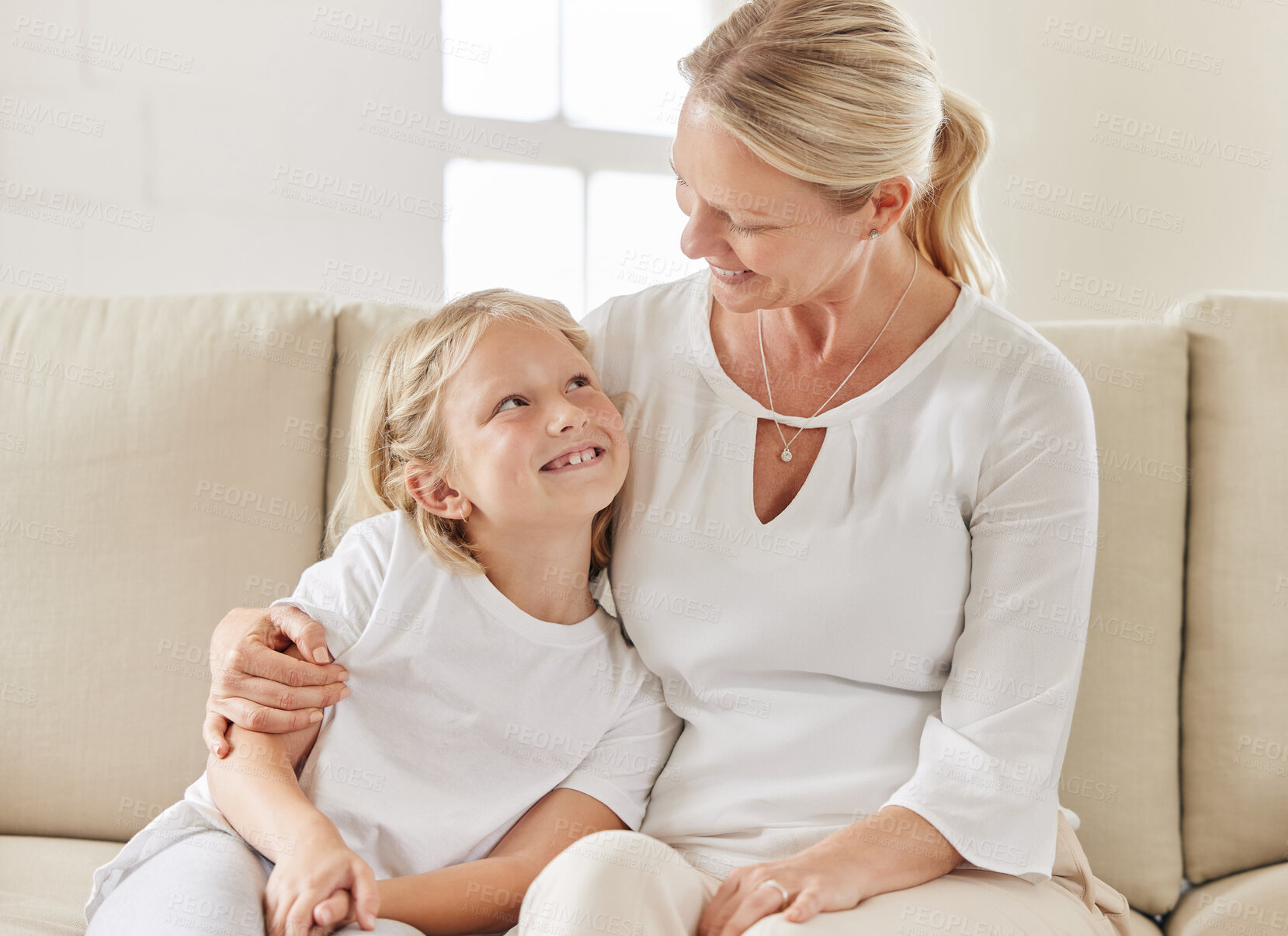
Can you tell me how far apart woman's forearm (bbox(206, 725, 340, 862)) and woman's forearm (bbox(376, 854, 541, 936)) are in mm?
88

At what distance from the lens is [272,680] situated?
1.04 meters

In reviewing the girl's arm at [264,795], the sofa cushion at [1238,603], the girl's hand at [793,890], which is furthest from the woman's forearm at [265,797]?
the sofa cushion at [1238,603]

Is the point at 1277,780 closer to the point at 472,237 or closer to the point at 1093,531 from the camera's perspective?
the point at 1093,531

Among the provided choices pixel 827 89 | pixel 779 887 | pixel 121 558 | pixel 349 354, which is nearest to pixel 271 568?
pixel 121 558

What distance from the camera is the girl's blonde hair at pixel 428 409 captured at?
1175 mm

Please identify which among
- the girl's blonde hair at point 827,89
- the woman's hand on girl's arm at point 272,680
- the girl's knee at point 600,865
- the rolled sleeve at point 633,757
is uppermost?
the girl's blonde hair at point 827,89

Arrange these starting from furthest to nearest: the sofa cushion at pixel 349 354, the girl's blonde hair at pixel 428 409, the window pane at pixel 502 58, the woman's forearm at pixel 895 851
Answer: the window pane at pixel 502 58 → the sofa cushion at pixel 349 354 → the girl's blonde hair at pixel 428 409 → the woman's forearm at pixel 895 851

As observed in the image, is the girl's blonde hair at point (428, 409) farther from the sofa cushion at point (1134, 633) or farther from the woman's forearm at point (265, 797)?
the sofa cushion at point (1134, 633)

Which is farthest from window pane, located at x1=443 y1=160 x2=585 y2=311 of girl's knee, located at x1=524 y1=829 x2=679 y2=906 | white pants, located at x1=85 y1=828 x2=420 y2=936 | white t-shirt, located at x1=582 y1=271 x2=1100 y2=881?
girl's knee, located at x1=524 y1=829 x2=679 y2=906

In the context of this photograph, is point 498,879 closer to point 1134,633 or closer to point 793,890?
point 793,890

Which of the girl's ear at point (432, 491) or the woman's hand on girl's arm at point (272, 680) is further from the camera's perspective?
the girl's ear at point (432, 491)

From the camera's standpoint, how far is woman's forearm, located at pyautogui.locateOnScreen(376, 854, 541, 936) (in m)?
1.00

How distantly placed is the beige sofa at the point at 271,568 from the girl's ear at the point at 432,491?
331 mm

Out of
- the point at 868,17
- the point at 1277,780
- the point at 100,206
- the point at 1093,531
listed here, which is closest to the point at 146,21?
the point at 100,206
